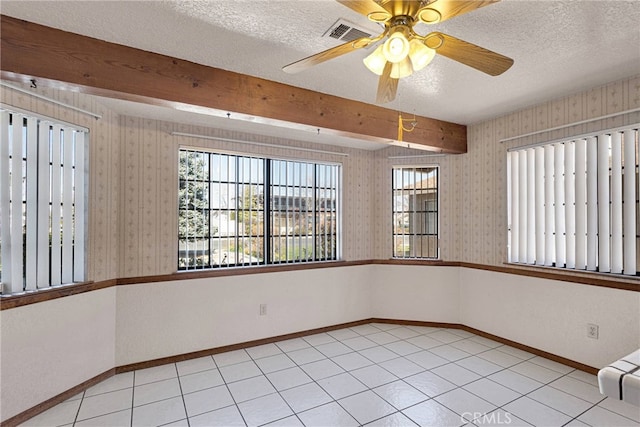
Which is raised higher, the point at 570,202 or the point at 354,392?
the point at 570,202

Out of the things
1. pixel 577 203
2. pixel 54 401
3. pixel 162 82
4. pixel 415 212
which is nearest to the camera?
pixel 162 82

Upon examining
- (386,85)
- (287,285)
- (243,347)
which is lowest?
(243,347)

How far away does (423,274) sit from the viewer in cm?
420

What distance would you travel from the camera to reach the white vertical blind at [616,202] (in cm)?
267

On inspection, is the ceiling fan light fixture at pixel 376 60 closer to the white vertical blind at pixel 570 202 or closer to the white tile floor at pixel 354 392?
the white tile floor at pixel 354 392

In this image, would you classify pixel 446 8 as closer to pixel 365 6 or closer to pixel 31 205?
pixel 365 6

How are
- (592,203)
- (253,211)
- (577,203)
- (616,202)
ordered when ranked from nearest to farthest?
1. (616,202)
2. (592,203)
3. (577,203)
4. (253,211)

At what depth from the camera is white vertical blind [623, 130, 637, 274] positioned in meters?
2.59

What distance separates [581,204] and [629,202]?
0.34 metres

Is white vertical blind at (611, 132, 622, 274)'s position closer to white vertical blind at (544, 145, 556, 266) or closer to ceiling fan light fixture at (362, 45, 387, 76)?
white vertical blind at (544, 145, 556, 266)

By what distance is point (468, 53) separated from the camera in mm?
1535

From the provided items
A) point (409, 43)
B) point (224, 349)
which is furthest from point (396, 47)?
point (224, 349)

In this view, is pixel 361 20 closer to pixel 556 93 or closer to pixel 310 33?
pixel 310 33

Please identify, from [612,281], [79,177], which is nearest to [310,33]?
[79,177]
